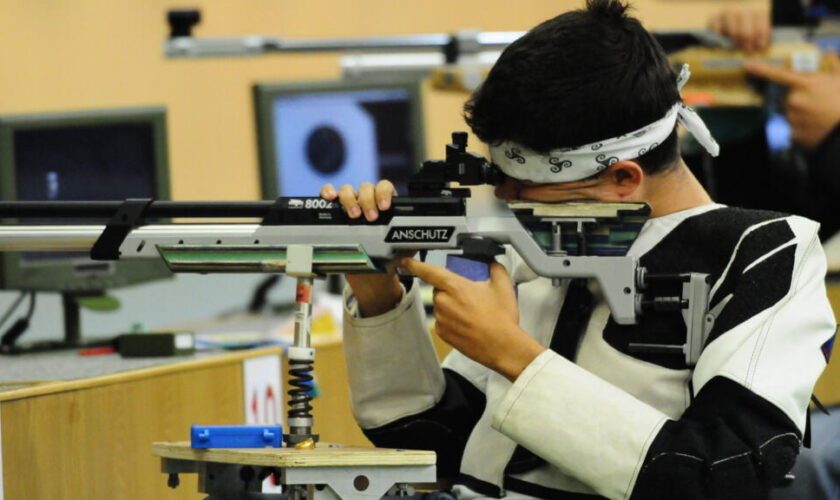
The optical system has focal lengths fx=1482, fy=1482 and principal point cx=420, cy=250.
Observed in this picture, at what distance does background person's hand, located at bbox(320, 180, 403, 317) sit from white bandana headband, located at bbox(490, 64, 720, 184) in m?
0.15

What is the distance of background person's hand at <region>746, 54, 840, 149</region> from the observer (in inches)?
143

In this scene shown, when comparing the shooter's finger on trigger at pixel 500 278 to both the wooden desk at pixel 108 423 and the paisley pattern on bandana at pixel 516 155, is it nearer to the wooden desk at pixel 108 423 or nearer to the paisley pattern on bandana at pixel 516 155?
the paisley pattern on bandana at pixel 516 155

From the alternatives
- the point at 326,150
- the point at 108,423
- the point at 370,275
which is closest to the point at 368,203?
the point at 370,275

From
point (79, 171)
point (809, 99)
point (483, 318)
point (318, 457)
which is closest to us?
point (318, 457)

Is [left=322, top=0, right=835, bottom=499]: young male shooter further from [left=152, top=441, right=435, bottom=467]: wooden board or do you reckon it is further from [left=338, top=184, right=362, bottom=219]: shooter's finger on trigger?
[left=152, top=441, right=435, bottom=467]: wooden board

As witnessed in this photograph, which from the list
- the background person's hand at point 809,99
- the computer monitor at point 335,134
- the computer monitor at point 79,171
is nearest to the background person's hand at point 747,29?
the background person's hand at point 809,99

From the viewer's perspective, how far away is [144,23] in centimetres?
419

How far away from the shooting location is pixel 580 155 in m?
1.76

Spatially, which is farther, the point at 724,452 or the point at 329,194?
the point at 329,194

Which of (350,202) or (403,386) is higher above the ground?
(350,202)

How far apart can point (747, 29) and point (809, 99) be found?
0.23 m

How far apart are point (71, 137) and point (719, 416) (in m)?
1.79

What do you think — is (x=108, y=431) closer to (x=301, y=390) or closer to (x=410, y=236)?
(x=301, y=390)

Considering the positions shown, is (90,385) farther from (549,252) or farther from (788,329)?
(788,329)
